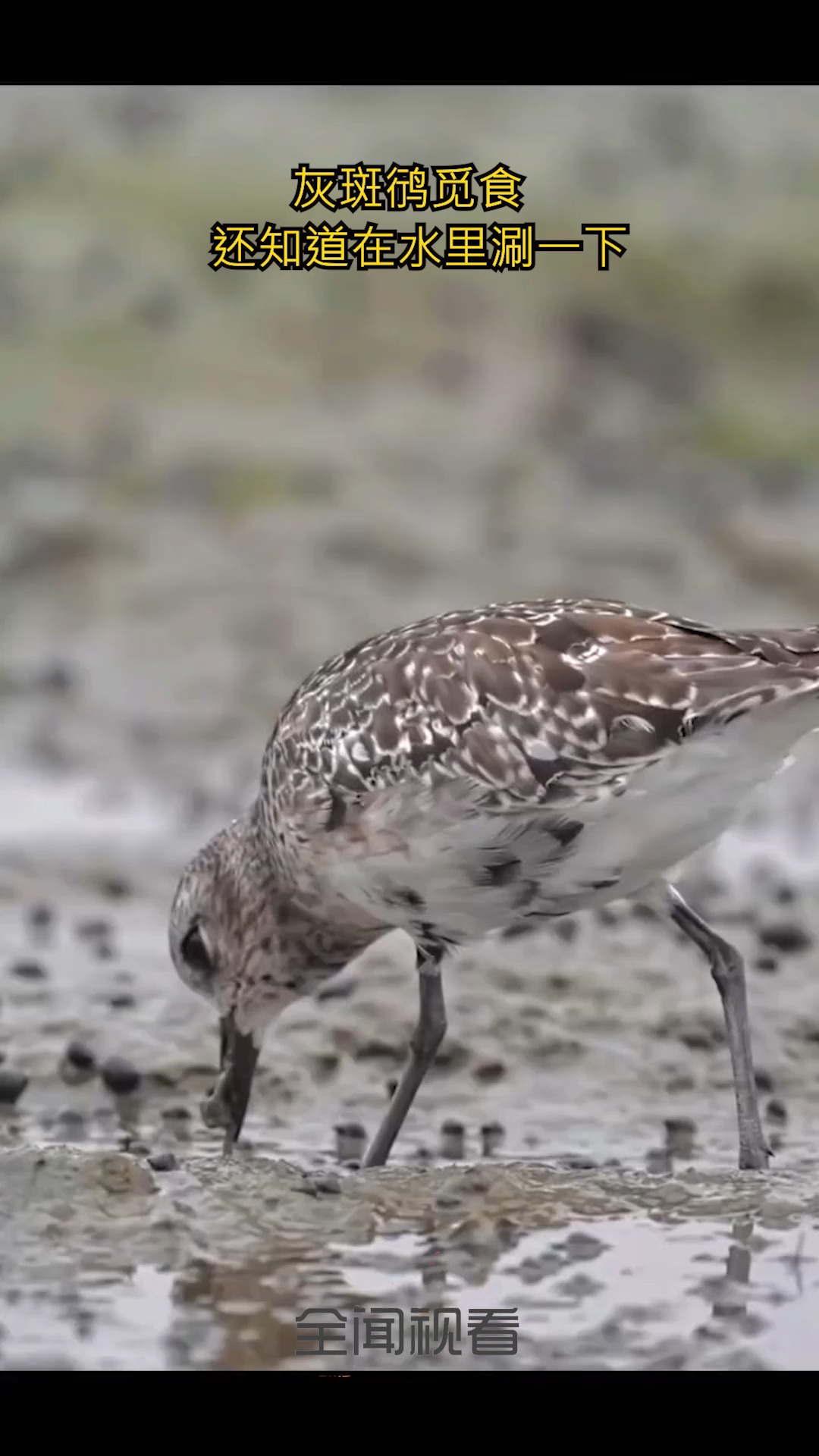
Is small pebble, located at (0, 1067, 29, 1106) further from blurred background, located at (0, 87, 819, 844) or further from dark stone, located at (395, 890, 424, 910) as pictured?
blurred background, located at (0, 87, 819, 844)

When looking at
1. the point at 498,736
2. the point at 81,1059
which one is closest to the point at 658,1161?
the point at 498,736

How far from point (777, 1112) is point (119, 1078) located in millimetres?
2352

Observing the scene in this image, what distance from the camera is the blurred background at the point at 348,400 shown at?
15930 mm

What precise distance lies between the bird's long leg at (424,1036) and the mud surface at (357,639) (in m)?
0.29

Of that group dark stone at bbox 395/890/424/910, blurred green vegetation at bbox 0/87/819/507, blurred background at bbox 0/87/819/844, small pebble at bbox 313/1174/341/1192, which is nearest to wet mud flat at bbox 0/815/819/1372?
small pebble at bbox 313/1174/341/1192

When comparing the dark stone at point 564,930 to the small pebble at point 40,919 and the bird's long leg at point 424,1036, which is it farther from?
the bird's long leg at point 424,1036

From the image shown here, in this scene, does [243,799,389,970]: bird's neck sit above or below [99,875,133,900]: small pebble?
below

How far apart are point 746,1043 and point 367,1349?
252cm

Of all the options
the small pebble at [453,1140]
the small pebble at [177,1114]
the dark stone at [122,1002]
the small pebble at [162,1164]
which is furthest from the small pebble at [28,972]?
the small pebble at [162,1164]

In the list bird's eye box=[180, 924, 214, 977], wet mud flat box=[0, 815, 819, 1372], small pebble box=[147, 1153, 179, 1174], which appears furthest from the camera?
bird's eye box=[180, 924, 214, 977]

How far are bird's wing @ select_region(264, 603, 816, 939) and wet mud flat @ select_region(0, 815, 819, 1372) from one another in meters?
0.91

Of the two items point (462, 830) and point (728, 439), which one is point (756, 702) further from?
point (728, 439)

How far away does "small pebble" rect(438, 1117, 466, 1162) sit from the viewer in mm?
8469

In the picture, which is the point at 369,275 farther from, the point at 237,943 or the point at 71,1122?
the point at 71,1122
